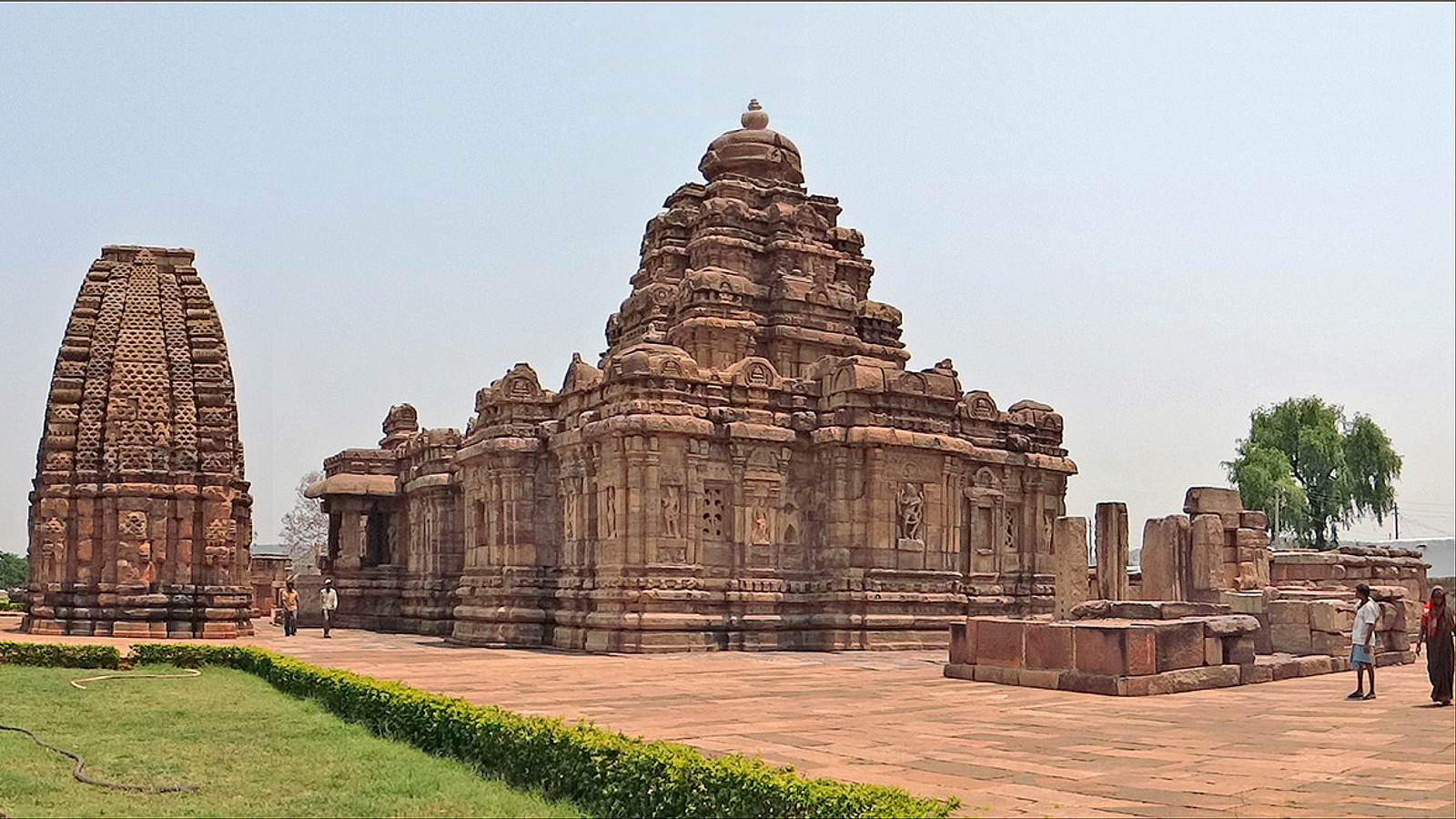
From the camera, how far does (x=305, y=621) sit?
106 feet

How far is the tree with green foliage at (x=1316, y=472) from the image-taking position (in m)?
49.4

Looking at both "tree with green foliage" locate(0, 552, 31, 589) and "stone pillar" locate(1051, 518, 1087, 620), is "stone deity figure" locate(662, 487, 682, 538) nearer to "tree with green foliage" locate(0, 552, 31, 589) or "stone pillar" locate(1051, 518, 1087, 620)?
"stone pillar" locate(1051, 518, 1087, 620)

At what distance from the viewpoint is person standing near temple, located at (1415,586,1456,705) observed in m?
12.1

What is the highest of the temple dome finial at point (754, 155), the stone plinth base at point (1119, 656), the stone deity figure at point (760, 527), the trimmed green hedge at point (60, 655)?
the temple dome finial at point (754, 155)

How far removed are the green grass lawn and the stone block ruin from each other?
7426mm

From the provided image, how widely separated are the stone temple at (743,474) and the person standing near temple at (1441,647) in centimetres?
1049

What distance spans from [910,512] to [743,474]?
3.17 metres


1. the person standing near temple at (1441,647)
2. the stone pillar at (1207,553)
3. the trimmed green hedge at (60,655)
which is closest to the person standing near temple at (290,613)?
the trimmed green hedge at (60,655)

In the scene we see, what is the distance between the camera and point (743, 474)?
22109 mm

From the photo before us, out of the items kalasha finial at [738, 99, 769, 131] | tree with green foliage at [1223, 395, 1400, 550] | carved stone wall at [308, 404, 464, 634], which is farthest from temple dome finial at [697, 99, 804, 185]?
tree with green foliage at [1223, 395, 1400, 550]

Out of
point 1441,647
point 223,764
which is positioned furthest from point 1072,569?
point 223,764

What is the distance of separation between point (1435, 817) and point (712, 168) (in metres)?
24.4

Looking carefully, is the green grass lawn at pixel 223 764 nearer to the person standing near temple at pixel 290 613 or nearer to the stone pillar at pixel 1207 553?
the person standing near temple at pixel 290 613

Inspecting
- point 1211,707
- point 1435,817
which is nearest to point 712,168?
point 1211,707
